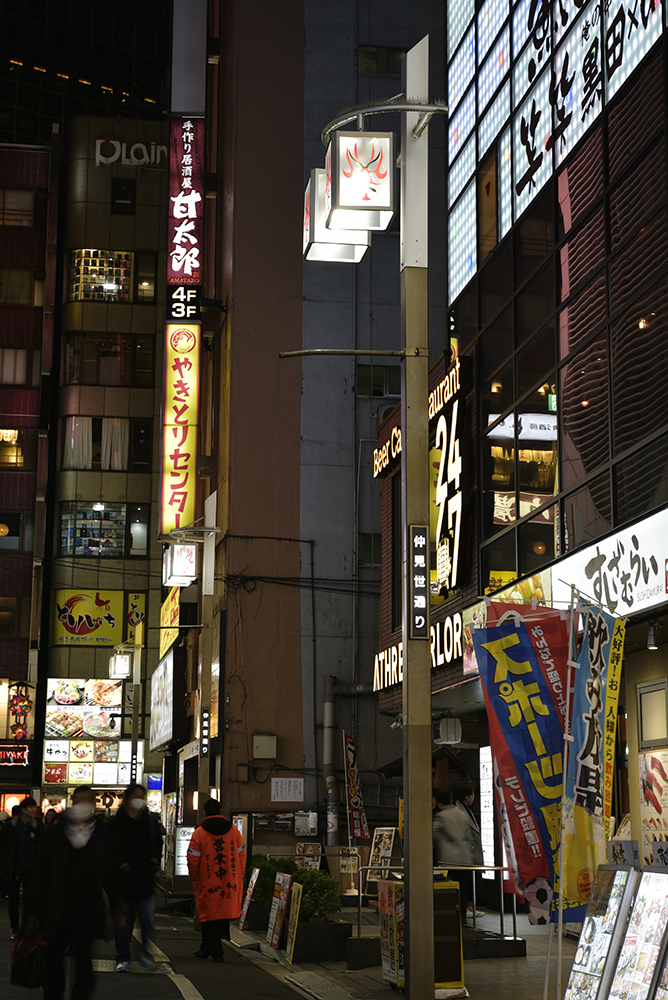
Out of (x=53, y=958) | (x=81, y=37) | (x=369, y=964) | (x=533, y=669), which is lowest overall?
(x=369, y=964)

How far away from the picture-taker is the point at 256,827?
28.9 meters

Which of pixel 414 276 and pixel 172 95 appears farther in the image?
pixel 172 95

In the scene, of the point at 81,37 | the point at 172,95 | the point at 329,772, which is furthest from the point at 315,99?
the point at 81,37

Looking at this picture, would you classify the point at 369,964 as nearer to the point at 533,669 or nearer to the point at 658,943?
the point at 533,669

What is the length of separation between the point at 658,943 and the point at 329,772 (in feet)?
75.3

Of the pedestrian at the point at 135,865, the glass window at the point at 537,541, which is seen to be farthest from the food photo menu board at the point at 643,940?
the glass window at the point at 537,541

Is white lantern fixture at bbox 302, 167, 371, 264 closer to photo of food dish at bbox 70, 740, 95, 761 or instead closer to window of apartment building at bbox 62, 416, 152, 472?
photo of food dish at bbox 70, 740, 95, 761

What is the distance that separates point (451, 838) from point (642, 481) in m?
4.64

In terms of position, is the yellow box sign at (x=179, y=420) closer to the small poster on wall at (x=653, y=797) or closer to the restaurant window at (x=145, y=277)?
the small poster on wall at (x=653, y=797)

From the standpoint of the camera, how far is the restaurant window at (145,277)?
5347 centimetres

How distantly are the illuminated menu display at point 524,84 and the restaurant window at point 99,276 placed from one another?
3157 cm

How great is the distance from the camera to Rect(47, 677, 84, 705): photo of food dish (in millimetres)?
49562

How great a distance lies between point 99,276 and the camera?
2092 inches

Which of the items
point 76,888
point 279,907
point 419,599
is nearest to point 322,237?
point 419,599
